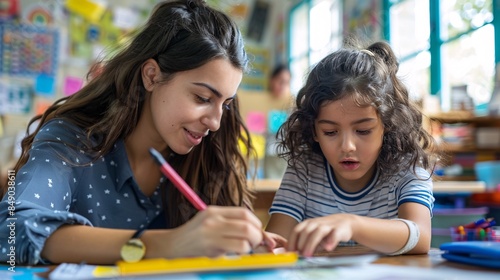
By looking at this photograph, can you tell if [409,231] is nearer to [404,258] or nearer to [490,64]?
[404,258]

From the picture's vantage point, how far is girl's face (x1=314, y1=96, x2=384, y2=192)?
1005mm

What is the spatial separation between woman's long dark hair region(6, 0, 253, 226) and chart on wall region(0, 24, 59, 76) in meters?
3.92

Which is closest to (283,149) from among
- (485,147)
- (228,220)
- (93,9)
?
(228,220)

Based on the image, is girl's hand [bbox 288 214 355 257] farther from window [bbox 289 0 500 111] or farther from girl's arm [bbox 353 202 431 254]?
window [bbox 289 0 500 111]

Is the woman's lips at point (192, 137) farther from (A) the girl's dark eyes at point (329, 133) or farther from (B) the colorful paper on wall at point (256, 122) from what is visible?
(B) the colorful paper on wall at point (256, 122)

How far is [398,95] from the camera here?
111cm

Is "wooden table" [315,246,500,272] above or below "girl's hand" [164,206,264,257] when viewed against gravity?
below

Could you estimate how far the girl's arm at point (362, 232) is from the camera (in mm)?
673

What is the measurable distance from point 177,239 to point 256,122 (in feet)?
10.9

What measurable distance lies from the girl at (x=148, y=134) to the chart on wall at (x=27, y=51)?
3899 mm

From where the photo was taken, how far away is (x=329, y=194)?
1148 mm

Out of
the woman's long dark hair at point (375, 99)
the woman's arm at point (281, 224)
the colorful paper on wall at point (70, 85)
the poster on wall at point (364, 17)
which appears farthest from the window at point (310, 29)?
the woman's arm at point (281, 224)

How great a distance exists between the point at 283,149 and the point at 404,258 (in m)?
0.49

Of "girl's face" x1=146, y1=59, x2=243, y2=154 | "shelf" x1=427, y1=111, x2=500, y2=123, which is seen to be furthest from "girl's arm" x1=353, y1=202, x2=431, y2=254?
"shelf" x1=427, y1=111, x2=500, y2=123
